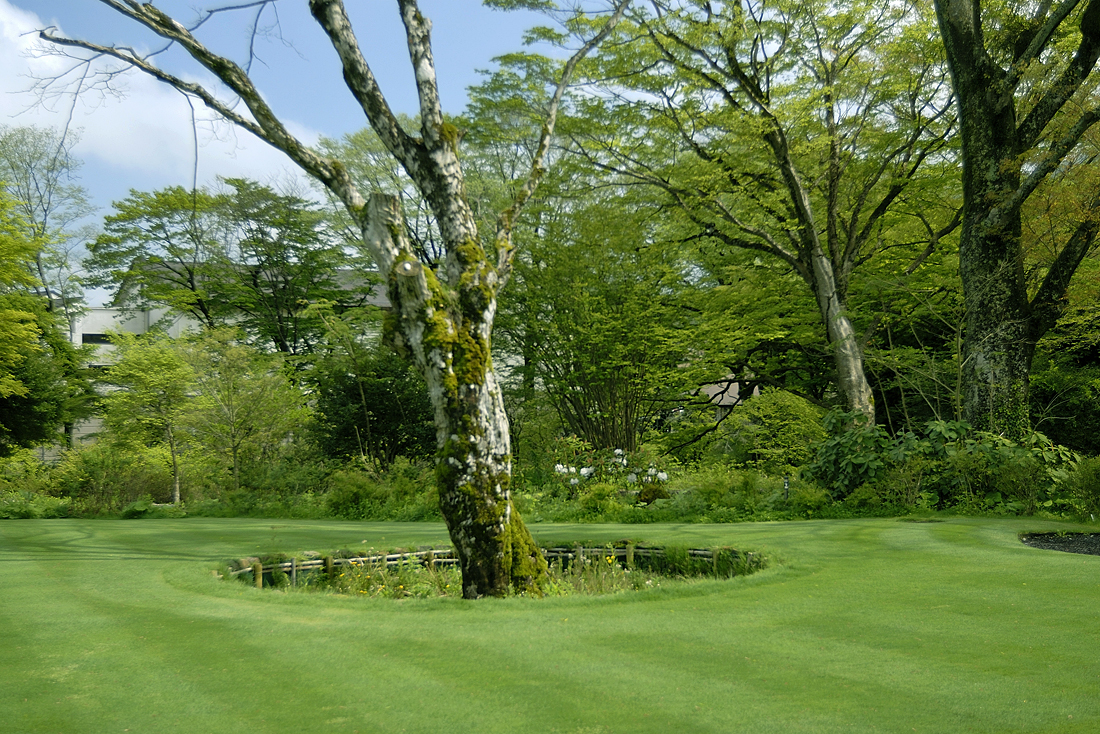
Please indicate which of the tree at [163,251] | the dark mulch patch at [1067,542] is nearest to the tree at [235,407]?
the tree at [163,251]

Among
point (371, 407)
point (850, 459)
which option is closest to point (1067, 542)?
point (850, 459)

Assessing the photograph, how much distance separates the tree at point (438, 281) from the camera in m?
6.17

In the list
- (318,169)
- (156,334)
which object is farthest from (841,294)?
(156,334)

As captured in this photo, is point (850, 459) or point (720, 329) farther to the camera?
point (720, 329)

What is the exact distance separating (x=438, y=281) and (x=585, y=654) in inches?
151

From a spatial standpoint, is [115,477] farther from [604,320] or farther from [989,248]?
[989,248]

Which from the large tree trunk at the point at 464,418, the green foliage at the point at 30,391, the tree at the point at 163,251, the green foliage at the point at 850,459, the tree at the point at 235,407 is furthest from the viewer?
the tree at the point at 163,251

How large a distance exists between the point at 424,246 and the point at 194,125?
55.4 feet

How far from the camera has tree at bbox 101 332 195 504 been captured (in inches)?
653

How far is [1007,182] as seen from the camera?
11.6 m

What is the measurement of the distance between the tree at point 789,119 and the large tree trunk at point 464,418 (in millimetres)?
8560

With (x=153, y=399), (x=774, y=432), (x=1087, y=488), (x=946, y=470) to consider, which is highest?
(x=153, y=399)

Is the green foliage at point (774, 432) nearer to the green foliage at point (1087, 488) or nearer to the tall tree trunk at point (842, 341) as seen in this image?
the tall tree trunk at point (842, 341)

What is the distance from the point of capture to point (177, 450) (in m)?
19.0
